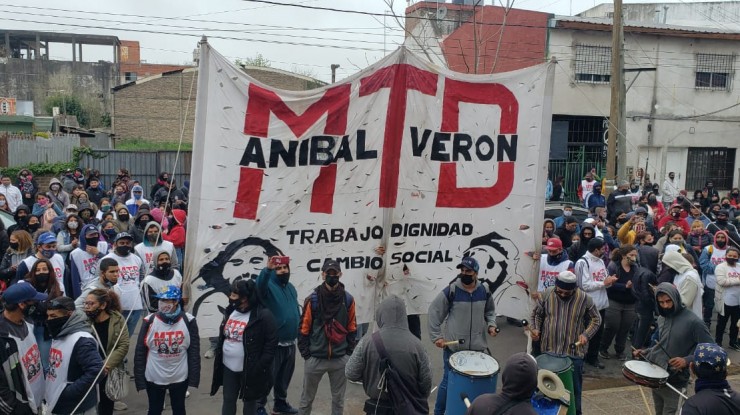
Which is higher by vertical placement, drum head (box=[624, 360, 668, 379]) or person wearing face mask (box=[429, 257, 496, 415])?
person wearing face mask (box=[429, 257, 496, 415])

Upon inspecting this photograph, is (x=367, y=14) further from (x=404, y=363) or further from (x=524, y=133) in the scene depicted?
(x=404, y=363)

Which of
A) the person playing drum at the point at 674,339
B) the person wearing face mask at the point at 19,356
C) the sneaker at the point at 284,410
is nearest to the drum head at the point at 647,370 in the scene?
the person playing drum at the point at 674,339

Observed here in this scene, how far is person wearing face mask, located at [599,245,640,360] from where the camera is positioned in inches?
334

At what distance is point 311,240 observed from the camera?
237 inches

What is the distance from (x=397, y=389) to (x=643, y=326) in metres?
4.83

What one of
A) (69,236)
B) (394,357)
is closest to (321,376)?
(394,357)

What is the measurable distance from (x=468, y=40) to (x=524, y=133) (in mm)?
20004

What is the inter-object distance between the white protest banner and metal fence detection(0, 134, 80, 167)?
1949cm

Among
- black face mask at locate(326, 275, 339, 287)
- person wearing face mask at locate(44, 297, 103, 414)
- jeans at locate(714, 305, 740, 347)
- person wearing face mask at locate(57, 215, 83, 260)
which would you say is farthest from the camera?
jeans at locate(714, 305, 740, 347)

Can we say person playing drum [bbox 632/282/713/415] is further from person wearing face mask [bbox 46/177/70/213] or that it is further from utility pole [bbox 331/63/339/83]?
utility pole [bbox 331/63/339/83]

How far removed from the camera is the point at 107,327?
570 cm

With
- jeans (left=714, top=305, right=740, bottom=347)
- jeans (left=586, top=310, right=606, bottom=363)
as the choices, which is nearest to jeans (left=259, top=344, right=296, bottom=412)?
jeans (left=586, top=310, right=606, bottom=363)

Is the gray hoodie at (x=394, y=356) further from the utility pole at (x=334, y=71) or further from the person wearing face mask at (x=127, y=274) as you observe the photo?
the utility pole at (x=334, y=71)

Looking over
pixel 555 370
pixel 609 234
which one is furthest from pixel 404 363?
pixel 609 234
